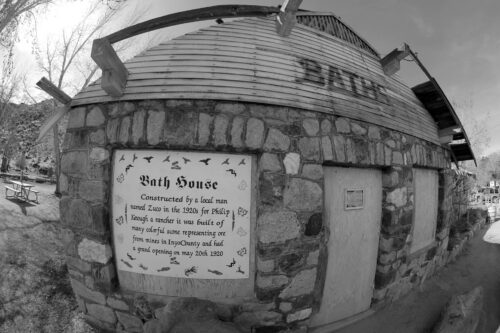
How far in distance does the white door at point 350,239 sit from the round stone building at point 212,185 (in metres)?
0.04

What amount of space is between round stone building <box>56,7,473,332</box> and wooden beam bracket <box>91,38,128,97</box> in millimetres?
75

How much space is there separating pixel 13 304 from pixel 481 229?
1391 centimetres

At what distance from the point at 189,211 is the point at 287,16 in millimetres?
2484

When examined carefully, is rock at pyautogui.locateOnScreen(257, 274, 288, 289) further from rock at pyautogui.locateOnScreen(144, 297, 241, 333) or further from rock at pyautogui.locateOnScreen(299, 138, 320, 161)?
rock at pyautogui.locateOnScreen(299, 138, 320, 161)

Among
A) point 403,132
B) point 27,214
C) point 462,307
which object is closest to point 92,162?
point 403,132

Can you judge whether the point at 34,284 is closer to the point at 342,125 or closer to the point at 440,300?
the point at 342,125

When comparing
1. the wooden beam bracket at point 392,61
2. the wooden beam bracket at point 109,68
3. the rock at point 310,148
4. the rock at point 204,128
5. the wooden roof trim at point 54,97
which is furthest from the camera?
the wooden beam bracket at point 392,61

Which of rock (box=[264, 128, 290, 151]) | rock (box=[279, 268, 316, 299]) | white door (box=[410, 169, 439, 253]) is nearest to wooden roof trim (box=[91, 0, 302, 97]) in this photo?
rock (box=[264, 128, 290, 151])

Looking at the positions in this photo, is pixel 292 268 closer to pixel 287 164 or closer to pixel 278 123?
pixel 287 164

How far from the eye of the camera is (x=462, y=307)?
3.36 metres

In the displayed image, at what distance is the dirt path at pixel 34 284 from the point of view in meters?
3.02

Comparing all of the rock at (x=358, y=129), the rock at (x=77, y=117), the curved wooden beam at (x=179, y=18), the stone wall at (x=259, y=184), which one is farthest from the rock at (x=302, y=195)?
the rock at (x=77, y=117)

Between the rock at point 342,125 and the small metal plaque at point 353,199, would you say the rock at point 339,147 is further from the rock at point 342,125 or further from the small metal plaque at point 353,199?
the small metal plaque at point 353,199

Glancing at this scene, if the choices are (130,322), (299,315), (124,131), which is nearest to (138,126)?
(124,131)
